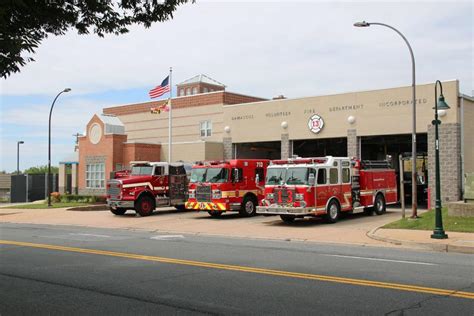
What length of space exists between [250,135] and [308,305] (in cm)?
2777

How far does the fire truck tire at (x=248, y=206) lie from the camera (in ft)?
79.4

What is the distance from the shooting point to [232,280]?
29.3 ft

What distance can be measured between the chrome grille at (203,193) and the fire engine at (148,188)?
132 inches

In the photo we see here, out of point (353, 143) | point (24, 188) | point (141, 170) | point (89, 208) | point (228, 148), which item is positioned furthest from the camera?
point (24, 188)

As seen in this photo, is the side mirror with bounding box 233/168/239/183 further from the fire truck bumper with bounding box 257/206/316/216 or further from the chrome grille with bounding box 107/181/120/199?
the chrome grille with bounding box 107/181/120/199

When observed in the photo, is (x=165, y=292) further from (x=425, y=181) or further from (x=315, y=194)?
(x=425, y=181)

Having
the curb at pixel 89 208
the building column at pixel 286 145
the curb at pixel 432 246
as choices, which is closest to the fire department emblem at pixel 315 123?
the building column at pixel 286 145

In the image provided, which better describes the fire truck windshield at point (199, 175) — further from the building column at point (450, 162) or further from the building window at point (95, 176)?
the building window at point (95, 176)

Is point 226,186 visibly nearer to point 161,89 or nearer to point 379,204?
point 379,204

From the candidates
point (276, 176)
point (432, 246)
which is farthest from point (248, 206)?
point (432, 246)

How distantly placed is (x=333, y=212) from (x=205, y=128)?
1829 cm

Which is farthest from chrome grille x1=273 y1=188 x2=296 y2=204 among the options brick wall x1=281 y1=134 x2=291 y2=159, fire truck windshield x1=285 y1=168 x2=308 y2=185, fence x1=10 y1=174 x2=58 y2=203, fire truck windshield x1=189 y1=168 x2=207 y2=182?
fence x1=10 y1=174 x2=58 y2=203

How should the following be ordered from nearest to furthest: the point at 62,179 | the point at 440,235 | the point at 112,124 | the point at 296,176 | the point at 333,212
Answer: the point at 440,235 < the point at 296,176 < the point at 333,212 < the point at 112,124 < the point at 62,179

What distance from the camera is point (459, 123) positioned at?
2616cm
